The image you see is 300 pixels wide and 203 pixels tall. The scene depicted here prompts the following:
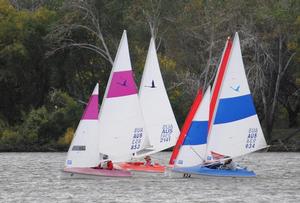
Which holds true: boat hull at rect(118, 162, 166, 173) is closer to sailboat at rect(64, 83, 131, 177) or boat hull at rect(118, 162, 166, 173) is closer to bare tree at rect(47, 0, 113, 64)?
sailboat at rect(64, 83, 131, 177)

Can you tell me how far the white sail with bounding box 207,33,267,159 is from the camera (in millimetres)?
46125

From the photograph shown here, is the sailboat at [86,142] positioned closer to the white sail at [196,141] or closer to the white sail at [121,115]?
the white sail at [121,115]

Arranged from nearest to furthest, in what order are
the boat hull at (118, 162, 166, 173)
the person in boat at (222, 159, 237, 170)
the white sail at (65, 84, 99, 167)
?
the white sail at (65, 84, 99, 167) → the person in boat at (222, 159, 237, 170) → the boat hull at (118, 162, 166, 173)

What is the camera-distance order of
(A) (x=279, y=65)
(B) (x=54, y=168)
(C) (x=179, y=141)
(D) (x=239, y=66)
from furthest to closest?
(A) (x=279, y=65), (B) (x=54, y=168), (C) (x=179, y=141), (D) (x=239, y=66)

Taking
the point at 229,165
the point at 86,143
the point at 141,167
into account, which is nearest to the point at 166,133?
the point at 141,167

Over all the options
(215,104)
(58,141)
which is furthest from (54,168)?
(58,141)

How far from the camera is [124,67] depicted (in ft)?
154

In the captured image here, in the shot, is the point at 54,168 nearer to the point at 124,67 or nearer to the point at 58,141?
the point at 124,67

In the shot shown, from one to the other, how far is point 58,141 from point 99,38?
9200 mm

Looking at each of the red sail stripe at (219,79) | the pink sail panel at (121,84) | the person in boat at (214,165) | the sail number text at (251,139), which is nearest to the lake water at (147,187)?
the person in boat at (214,165)

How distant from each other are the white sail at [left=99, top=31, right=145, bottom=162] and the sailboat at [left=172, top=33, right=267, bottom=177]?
2541 millimetres

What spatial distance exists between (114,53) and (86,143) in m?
38.7

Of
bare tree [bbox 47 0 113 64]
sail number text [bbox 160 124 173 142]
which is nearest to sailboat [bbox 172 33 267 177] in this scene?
sail number text [bbox 160 124 173 142]

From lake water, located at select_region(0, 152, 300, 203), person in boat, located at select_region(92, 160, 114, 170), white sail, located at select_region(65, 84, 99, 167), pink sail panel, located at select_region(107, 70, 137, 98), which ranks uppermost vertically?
pink sail panel, located at select_region(107, 70, 137, 98)
